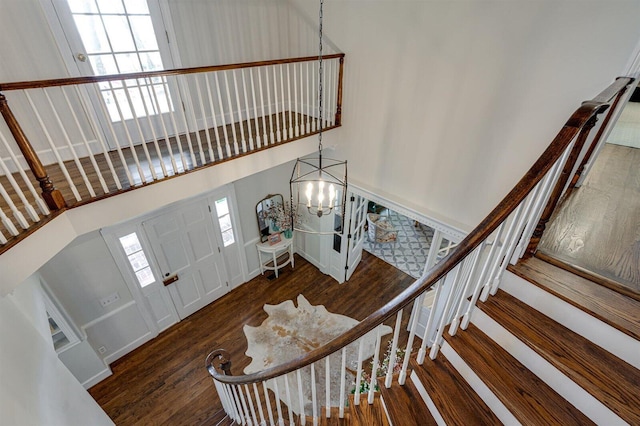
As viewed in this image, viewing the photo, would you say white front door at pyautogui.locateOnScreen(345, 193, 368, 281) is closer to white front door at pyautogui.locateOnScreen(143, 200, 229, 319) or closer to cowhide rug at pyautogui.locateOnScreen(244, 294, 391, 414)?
cowhide rug at pyautogui.locateOnScreen(244, 294, 391, 414)

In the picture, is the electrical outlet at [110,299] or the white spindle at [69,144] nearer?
the white spindle at [69,144]

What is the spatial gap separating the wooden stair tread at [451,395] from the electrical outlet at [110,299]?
3.85m

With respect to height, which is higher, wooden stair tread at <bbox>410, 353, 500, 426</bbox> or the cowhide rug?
wooden stair tread at <bbox>410, 353, 500, 426</bbox>

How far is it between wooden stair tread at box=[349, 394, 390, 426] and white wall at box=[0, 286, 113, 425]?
5.17 ft

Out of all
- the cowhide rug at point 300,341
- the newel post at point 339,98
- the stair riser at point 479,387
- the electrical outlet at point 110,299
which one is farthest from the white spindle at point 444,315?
the electrical outlet at point 110,299

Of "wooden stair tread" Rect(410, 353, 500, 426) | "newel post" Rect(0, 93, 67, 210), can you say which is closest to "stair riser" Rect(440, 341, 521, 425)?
"wooden stair tread" Rect(410, 353, 500, 426)

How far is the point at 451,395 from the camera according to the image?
4.71ft

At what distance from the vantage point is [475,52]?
2.53m

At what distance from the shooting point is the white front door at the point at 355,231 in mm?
4613

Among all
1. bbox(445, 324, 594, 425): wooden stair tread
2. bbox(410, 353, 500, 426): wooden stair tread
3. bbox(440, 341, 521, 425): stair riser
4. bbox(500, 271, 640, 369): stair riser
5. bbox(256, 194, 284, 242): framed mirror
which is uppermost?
bbox(500, 271, 640, 369): stair riser

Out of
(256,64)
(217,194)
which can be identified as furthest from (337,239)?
(256,64)

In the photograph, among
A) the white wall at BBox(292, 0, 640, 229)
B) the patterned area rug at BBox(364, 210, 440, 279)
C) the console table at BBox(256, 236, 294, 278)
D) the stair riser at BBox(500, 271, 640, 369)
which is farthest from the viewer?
the patterned area rug at BBox(364, 210, 440, 279)

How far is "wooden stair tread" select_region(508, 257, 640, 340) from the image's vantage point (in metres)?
1.29

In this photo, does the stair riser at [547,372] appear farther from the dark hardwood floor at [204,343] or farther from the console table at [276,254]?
the console table at [276,254]
